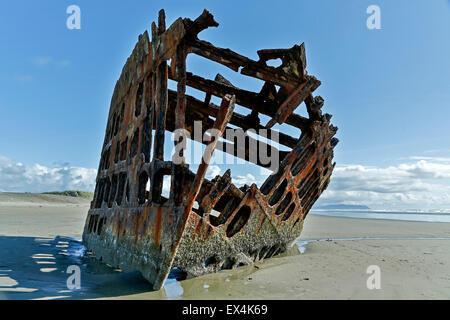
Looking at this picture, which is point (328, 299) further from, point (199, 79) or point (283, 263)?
point (199, 79)

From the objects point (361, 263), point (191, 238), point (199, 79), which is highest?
Answer: point (199, 79)

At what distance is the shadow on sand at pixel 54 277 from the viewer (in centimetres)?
353

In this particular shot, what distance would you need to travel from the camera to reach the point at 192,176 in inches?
154

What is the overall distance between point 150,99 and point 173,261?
2.46 m

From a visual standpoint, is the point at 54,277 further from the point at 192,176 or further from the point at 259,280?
the point at 259,280

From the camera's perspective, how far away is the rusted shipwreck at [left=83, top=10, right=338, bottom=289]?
385 centimetres

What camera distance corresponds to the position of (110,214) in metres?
5.89

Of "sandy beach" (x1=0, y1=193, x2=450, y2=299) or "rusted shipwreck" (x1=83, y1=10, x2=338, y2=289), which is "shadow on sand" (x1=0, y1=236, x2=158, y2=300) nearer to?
"sandy beach" (x1=0, y1=193, x2=450, y2=299)

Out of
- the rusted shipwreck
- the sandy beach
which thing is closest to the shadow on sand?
the sandy beach

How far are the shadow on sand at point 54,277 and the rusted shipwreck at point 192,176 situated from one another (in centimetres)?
23

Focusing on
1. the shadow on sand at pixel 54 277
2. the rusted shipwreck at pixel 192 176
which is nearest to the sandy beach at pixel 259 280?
the shadow on sand at pixel 54 277

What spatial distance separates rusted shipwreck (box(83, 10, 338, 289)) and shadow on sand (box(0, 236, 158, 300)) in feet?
0.76

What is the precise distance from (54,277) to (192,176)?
2.26 meters
